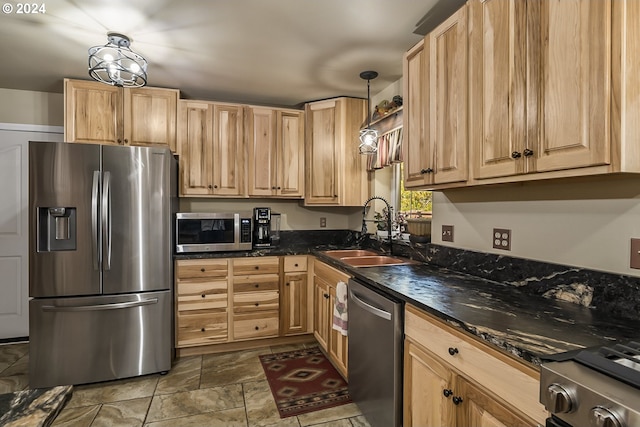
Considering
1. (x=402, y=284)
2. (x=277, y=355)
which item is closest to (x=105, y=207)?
(x=277, y=355)

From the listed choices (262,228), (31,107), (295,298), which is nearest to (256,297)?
(295,298)

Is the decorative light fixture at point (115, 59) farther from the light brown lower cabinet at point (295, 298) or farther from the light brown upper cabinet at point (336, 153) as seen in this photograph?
the light brown lower cabinet at point (295, 298)

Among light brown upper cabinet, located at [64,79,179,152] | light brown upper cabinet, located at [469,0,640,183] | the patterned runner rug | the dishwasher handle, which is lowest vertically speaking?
the patterned runner rug

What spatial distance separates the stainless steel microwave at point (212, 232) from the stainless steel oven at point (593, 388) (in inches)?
106

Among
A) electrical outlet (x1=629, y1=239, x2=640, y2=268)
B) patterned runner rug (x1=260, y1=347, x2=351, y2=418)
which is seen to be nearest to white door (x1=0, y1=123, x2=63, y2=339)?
patterned runner rug (x1=260, y1=347, x2=351, y2=418)

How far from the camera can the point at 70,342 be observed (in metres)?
2.39

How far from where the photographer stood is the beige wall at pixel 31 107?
3.14 metres

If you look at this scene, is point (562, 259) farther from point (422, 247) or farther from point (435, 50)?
point (435, 50)

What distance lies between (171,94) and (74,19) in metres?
1.07

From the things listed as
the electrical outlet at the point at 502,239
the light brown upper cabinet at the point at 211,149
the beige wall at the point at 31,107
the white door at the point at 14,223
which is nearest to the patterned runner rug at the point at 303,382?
the electrical outlet at the point at 502,239

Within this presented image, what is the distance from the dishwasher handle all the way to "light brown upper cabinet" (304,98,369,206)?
140 cm

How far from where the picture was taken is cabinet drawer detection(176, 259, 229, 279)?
283cm

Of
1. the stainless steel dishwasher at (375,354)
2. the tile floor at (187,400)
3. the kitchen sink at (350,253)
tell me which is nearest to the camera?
the stainless steel dishwasher at (375,354)

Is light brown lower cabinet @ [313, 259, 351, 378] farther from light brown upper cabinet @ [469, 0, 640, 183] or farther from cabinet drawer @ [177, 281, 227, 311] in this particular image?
light brown upper cabinet @ [469, 0, 640, 183]
